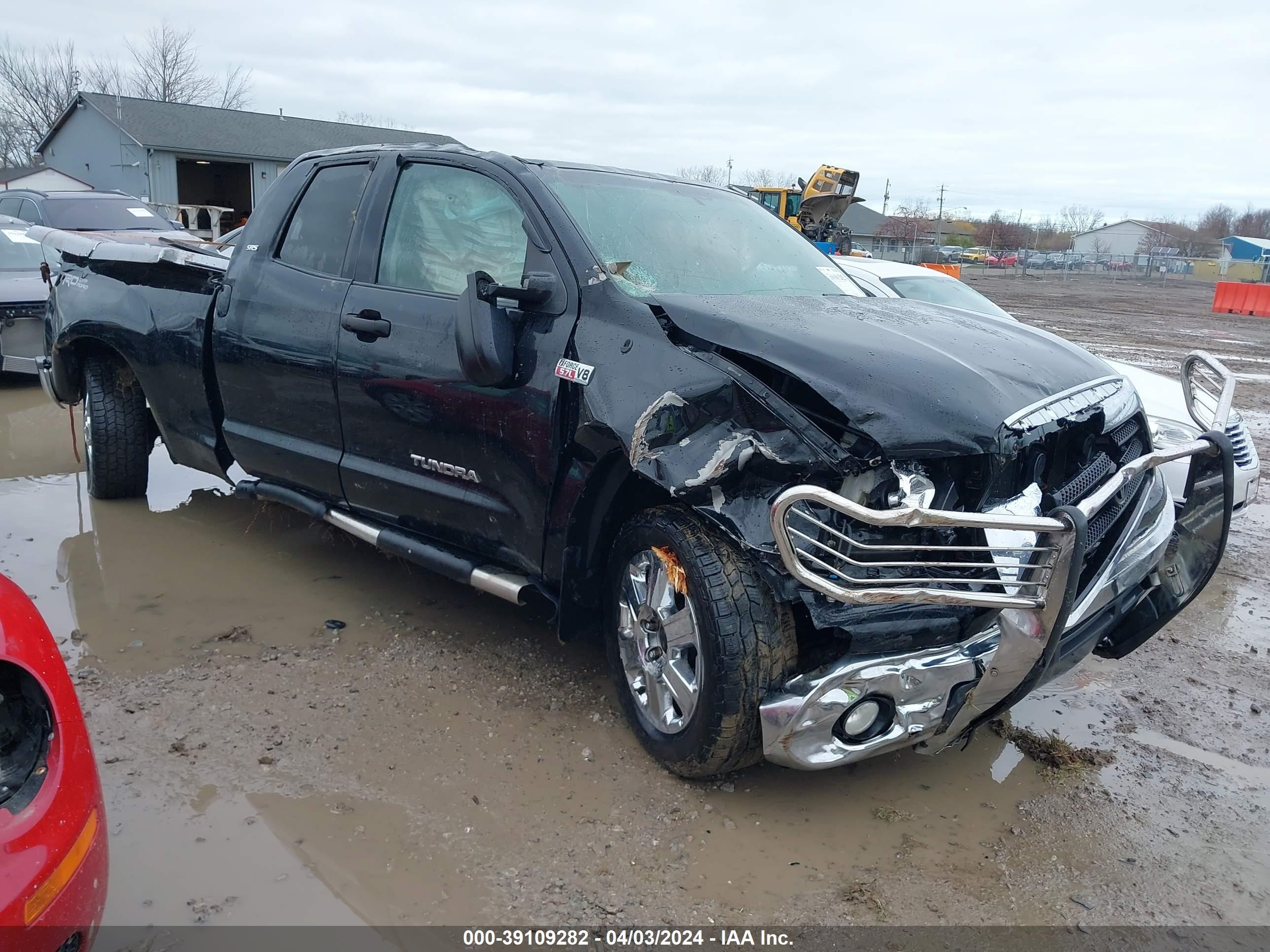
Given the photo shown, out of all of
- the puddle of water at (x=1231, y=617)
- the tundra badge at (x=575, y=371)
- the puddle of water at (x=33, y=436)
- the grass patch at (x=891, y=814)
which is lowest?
the grass patch at (x=891, y=814)

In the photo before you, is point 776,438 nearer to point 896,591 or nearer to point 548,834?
point 896,591

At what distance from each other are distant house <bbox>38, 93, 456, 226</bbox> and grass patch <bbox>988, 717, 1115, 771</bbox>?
3367 cm

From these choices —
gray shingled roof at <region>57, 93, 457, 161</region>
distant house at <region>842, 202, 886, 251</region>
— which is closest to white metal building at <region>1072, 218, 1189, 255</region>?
distant house at <region>842, 202, 886, 251</region>

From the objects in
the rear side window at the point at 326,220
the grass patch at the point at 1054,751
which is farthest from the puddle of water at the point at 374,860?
the rear side window at the point at 326,220

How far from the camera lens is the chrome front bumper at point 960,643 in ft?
7.98

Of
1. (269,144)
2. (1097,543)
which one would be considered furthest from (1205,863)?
(269,144)

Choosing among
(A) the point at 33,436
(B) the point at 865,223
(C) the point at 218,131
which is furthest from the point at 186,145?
(B) the point at 865,223

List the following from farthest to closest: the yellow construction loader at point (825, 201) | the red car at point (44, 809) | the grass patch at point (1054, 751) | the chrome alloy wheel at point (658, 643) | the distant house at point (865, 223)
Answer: the distant house at point (865, 223) < the yellow construction loader at point (825, 201) < the grass patch at point (1054, 751) < the chrome alloy wheel at point (658, 643) < the red car at point (44, 809)

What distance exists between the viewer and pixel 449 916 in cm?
252

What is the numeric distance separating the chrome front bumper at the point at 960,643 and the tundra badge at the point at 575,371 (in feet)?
2.82

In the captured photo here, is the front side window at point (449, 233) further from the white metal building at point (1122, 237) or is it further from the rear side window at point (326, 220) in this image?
the white metal building at point (1122, 237)

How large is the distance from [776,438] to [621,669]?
3.41 feet

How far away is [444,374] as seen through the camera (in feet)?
11.6

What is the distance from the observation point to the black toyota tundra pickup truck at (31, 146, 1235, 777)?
2.62 meters
